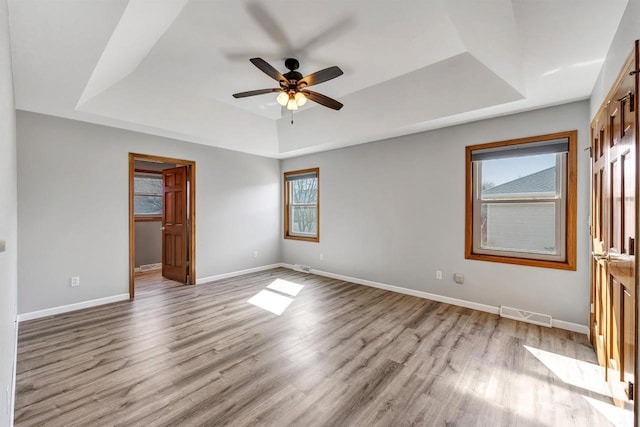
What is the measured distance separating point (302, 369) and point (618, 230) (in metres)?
2.36

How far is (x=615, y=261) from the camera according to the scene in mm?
1761

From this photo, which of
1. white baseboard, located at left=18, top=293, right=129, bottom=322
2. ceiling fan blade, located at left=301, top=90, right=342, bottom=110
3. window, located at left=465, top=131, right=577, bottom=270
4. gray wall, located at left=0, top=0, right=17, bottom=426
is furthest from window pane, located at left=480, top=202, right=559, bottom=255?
white baseboard, located at left=18, top=293, right=129, bottom=322

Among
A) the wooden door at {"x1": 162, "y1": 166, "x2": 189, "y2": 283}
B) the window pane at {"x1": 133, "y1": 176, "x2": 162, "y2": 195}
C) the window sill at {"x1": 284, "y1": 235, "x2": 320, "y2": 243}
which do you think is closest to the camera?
the wooden door at {"x1": 162, "y1": 166, "x2": 189, "y2": 283}

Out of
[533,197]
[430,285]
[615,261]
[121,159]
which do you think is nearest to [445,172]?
[533,197]

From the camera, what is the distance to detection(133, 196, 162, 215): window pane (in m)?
6.30

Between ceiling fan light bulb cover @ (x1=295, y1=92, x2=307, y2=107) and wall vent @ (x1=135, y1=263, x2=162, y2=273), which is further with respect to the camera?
wall vent @ (x1=135, y1=263, x2=162, y2=273)

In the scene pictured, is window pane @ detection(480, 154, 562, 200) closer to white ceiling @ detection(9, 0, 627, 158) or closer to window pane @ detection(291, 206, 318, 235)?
white ceiling @ detection(9, 0, 627, 158)

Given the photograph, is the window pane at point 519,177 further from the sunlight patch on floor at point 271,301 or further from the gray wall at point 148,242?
the gray wall at point 148,242

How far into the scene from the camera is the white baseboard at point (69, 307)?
3272 millimetres

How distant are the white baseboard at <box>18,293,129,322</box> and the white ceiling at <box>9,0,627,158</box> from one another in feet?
7.75

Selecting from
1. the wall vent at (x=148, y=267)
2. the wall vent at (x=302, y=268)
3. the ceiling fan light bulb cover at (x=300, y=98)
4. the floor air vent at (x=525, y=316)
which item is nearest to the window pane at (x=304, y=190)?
the wall vent at (x=302, y=268)

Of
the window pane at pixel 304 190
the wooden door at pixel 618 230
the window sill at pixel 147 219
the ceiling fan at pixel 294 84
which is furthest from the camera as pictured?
the window sill at pixel 147 219

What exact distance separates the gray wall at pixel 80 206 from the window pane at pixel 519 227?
14.2 feet

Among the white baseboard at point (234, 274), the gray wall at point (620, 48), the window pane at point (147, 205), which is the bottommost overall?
the white baseboard at point (234, 274)
